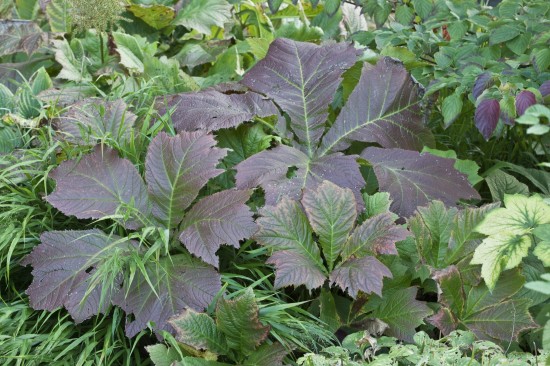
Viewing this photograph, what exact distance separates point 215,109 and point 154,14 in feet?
4.05

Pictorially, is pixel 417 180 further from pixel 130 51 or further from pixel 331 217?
pixel 130 51

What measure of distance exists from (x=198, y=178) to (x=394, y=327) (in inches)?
26.5

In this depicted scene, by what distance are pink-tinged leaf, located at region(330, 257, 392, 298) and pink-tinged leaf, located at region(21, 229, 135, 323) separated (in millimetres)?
574

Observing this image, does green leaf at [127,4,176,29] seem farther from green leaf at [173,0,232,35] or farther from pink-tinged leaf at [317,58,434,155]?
pink-tinged leaf at [317,58,434,155]

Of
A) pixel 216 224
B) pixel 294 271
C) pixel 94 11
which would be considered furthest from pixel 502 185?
pixel 94 11

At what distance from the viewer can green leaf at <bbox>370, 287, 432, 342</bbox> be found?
180cm

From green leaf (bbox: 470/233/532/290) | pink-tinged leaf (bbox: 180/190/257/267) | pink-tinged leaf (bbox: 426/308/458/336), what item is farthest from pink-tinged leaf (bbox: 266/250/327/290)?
green leaf (bbox: 470/233/532/290)

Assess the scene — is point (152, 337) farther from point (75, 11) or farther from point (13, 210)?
point (75, 11)

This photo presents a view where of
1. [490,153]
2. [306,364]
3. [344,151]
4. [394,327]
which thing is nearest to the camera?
[306,364]

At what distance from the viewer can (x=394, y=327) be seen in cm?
183

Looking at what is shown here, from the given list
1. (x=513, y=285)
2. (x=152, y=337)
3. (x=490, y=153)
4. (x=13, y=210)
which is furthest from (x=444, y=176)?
(x=13, y=210)

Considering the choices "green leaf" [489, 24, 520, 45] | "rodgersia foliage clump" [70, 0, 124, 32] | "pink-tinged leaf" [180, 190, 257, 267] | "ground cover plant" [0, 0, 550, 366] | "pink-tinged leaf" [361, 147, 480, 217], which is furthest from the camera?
"rodgersia foliage clump" [70, 0, 124, 32]

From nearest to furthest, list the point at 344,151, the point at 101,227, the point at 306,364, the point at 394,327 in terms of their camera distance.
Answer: the point at 306,364
the point at 394,327
the point at 101,227
the point at 344,151

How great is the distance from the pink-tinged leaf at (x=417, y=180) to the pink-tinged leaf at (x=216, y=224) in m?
0.47
